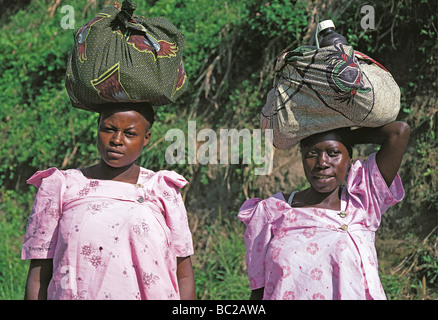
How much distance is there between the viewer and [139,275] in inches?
103

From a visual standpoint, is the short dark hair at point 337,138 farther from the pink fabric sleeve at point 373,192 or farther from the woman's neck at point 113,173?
the woman's neck at point 113,173

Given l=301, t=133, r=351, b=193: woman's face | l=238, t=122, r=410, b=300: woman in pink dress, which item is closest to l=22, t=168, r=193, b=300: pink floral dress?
l=238, t=122, r=410, b=300: woman in pink dress

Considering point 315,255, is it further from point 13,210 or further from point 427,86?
point 13,210

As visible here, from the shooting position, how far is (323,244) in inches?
106

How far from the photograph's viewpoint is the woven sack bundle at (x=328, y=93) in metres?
2.63

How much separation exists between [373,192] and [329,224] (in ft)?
0.91

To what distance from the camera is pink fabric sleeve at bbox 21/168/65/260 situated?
104 inches

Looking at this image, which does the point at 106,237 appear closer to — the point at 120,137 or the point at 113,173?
the point at 113,173

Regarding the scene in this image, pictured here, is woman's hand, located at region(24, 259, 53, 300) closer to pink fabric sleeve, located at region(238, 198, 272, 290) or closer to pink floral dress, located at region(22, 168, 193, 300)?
pink floral dress, located at region(22, 168, 193, 300)

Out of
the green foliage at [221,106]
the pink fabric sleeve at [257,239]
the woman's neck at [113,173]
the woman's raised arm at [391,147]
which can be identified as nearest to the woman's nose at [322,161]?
the woman's raised arm at [391,147]

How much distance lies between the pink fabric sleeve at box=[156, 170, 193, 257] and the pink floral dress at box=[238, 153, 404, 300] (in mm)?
320

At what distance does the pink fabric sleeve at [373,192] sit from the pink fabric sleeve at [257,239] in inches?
17.7

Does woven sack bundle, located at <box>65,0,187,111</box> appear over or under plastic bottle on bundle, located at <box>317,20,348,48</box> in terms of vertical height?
under

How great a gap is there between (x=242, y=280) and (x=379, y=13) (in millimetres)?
2658
